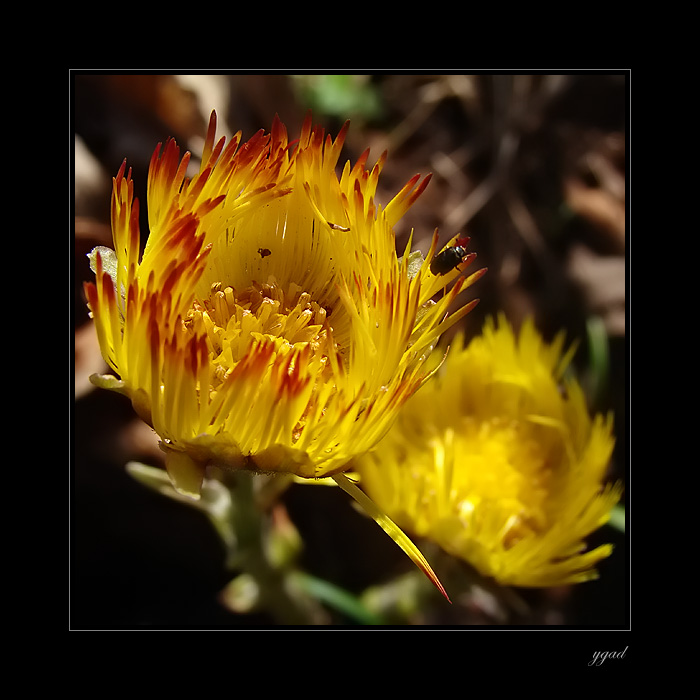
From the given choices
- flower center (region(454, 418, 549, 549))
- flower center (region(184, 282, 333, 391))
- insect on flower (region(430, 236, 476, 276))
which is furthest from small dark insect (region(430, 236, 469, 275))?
flower center (region(454, 418, 549, 549))

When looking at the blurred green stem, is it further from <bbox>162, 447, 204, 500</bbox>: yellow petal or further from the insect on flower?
the insect on flower

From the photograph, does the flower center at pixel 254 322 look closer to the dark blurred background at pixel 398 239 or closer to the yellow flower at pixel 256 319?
the yellow flower at pixel 256 319

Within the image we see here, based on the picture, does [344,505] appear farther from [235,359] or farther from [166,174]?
[166,174]

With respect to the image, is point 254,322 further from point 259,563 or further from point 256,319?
point 259,563

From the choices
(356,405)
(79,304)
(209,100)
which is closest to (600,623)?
(356,405)

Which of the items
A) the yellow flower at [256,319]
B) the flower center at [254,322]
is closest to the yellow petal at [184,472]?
the yellow flower at [256,319]

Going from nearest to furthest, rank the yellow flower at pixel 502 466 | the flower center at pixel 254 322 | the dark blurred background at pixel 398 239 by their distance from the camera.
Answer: the flower center at pixel 254 322 → the yellow flower at pixel 502 466 → the dark blurred background at pixel 398 239
